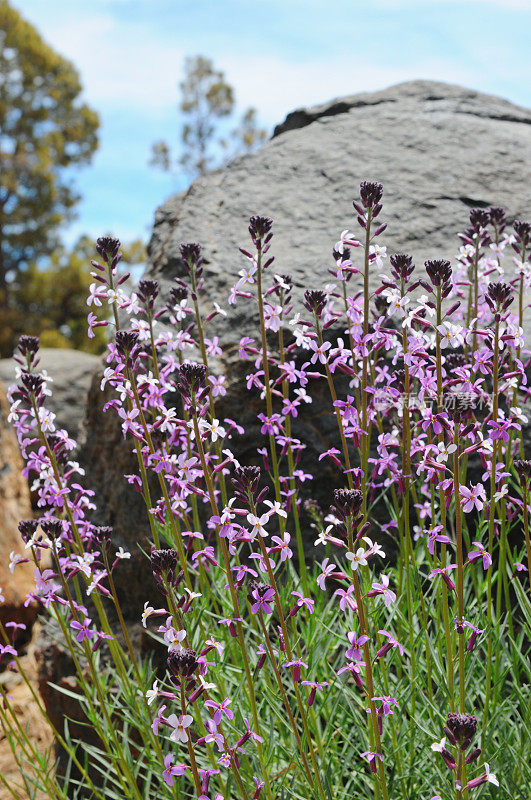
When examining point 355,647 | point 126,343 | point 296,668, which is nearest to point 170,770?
point 296,668

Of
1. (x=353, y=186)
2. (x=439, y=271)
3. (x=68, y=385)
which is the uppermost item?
(x=353, y=186)

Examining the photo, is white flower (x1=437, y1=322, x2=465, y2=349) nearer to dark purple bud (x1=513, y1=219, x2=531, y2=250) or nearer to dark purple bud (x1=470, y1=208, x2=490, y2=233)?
dark purple bud (x1=470, y1=208, x2=490, y2=233)

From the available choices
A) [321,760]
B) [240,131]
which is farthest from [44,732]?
[240,131]

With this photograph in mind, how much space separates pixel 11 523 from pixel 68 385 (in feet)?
13.5

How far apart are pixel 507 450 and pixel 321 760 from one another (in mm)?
1742

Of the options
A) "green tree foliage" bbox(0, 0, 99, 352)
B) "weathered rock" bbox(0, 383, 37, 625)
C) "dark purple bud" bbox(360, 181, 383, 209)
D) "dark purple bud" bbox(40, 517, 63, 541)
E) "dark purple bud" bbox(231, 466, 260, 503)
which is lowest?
"weathered rock" bbox(0, 383, 37, 625)

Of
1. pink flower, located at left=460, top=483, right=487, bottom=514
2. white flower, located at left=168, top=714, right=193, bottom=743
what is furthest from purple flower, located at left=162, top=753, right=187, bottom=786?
pink flower, located at left=460, top=483, right=487, bottom=514

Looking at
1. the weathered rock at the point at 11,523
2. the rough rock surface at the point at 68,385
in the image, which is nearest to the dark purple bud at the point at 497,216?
the weathered rock at the point at 11,523

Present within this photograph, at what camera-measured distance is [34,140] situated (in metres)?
27.3

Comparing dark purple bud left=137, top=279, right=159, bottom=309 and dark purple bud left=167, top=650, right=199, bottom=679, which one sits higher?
dark purple bud left=137, top=279, right=159, bottom=309

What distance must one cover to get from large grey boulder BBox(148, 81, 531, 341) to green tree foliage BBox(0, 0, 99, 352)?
66.0 feet

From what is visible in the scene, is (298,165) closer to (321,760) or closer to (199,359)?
(199,359)

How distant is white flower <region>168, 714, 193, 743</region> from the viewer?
87.0 inches

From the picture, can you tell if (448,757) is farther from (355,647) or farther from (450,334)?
(450,334)
